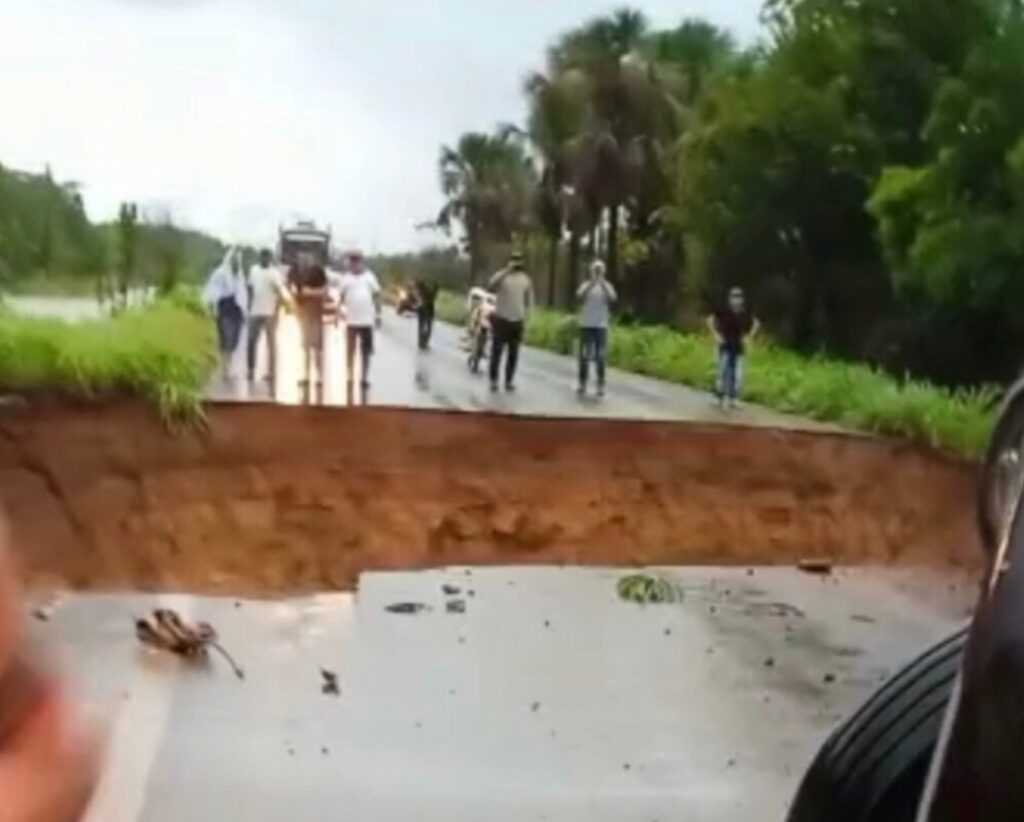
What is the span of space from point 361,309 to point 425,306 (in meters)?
0.34

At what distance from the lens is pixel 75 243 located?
41.0 feet

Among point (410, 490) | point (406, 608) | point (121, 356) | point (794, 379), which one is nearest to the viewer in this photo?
Result: point (406, 608)

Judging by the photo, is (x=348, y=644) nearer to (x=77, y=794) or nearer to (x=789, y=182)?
(x=789, y=182)

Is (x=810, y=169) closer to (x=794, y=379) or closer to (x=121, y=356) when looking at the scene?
(x=794, y=379)

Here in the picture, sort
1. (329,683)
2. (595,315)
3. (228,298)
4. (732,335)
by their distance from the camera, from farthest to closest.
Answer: (228,298) < (595,315) < (732,335) < (329,683)

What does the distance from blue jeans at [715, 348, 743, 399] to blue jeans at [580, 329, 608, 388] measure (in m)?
0.58

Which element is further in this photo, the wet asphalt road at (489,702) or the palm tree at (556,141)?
the palm tree at (556,141)

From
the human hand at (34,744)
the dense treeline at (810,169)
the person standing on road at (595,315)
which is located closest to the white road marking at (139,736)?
the human hand at (34,744)

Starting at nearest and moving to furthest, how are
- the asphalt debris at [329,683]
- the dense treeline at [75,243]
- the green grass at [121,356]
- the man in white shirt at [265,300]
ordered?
the asphalt debris at [329,683], the dense treeline at [75,243], the man in white shirt at [265,300], the green grass at [121,356]

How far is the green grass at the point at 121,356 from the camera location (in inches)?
566

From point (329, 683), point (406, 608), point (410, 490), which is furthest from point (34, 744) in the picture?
point (410, 490)

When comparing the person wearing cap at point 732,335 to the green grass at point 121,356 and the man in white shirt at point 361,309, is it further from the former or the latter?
the green grass at point 121,356

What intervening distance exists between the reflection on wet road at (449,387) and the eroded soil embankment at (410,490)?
0.38 feet

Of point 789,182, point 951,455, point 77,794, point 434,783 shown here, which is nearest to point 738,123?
point 789,182
